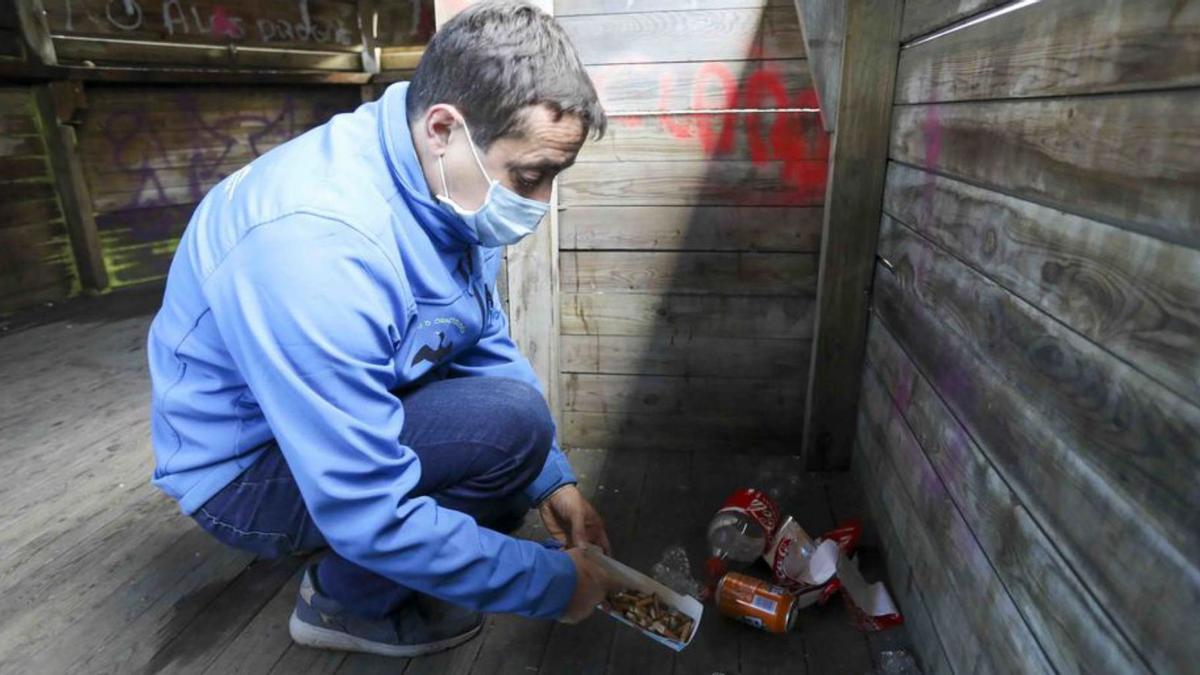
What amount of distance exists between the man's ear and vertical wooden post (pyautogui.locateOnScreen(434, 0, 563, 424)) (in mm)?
879

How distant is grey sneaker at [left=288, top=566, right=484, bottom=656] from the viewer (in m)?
1.56

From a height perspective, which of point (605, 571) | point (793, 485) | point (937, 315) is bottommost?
point (793, 485)

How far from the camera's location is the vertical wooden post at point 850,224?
1.95 meters

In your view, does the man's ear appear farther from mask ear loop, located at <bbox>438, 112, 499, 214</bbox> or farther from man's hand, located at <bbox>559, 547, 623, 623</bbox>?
man's hand, located at <bbox>559, 547, 623, 623</bbox>

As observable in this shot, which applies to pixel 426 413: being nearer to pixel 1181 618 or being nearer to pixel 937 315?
pixel 937 315

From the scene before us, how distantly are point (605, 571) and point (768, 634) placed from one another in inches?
18.8

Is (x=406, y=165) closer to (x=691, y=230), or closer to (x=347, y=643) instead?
(x=347, y=643)

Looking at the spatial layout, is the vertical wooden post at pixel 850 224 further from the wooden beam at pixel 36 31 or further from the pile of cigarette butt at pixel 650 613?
the wooden beam at pixel 36 31

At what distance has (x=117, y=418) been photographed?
2.89 metres

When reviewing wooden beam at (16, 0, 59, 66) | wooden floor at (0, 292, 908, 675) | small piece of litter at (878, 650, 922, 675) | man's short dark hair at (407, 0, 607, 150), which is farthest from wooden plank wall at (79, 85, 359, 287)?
small piece of litter at (878, 650, 922, 675)

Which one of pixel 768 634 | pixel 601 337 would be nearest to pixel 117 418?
pixel 601 337

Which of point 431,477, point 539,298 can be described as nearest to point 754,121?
point 539,298

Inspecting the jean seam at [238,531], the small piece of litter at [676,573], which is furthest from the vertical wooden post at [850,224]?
the jean seam at [238,531]

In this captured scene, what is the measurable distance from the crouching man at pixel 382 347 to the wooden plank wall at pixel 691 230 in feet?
2.83
